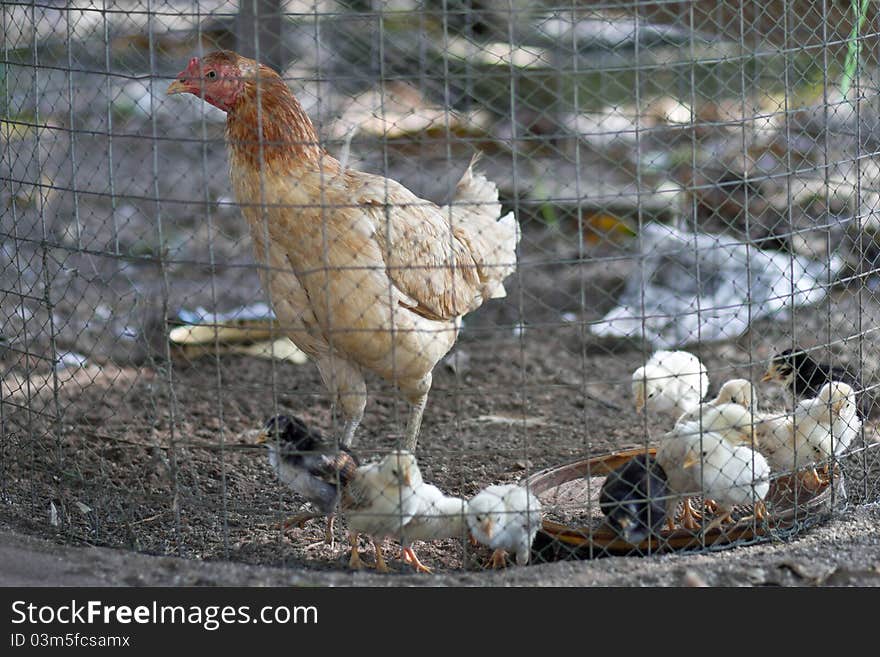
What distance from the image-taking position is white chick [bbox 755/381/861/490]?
4.58 metres

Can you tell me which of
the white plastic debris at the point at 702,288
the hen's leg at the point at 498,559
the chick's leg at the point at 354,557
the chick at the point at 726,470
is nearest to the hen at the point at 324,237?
the chick's leg at the point at 354,557

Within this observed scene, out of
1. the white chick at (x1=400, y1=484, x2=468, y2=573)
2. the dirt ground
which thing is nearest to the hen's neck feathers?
the dirt ground

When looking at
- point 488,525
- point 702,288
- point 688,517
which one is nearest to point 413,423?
point 488,525

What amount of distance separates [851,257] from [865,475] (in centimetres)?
387

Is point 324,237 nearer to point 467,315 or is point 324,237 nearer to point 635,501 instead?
point 635,501

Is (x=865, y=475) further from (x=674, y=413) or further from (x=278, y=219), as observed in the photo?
(x=278, y=219)

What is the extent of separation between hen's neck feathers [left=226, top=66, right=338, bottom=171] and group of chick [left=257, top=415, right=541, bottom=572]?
3.57ft

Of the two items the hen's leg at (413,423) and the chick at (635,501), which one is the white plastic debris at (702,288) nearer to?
the hen's leg at (413,423)

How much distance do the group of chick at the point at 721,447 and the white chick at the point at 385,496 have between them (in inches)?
29.4

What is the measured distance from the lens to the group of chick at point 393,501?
13.5ft

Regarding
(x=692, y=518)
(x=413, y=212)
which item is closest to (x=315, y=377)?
(x=413, y=212)

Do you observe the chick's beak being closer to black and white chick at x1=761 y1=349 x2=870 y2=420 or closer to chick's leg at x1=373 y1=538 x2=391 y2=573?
chick's leg at x1=373 y1=538 x2=391 y2=573

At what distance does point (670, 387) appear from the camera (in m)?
4.95

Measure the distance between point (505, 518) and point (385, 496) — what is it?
45cm
